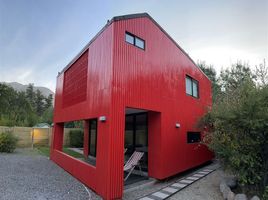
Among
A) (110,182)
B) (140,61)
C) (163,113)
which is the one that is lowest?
(110,182)

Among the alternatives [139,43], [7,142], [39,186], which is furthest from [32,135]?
[139,43]

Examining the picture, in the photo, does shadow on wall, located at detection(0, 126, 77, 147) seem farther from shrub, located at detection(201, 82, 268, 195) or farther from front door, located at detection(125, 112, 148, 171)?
shrub, located at detection(201, 82, 268, 195)

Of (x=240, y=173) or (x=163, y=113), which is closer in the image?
(x=240, y=173)

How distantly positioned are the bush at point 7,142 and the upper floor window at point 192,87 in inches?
515

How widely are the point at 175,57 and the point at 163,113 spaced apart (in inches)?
123

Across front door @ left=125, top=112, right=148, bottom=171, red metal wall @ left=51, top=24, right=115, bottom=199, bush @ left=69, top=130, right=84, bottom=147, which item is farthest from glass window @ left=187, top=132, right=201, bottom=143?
bush @ left=69, top=130, right=84, bottom=147

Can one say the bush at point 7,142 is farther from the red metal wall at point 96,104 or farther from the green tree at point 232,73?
the green tree at point 232,73

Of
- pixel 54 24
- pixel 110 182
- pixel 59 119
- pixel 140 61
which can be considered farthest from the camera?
pixel 54 24

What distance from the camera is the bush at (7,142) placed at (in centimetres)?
1382

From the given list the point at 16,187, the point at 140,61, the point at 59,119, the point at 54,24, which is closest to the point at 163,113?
the point at 140,61

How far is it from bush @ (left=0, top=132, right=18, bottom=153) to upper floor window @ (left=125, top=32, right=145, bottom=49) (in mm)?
12747

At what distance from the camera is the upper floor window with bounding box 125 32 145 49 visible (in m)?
6.45

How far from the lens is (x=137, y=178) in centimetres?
716

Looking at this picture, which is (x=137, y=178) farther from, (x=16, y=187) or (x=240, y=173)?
(x=16, y=187)
